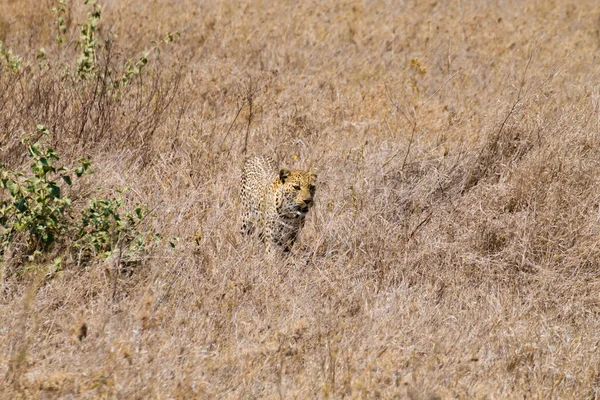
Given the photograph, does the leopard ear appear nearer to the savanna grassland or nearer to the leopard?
the leopard

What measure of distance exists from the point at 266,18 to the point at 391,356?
665 centimetres

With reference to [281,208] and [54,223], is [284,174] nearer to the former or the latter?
[281,208]

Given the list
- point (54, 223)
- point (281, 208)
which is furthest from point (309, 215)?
point (54, 223)

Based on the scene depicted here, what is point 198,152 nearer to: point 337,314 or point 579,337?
point 337,314

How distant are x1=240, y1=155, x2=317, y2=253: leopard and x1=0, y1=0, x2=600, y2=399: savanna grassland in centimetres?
15

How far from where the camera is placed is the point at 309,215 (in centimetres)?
741

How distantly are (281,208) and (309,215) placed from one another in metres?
0.46

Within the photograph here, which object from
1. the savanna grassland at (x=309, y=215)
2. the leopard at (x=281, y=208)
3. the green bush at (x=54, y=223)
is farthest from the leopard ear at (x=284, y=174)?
the green bush at (x=54, y=223)

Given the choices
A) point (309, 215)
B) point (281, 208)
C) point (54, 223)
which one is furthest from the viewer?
point (309, 215)

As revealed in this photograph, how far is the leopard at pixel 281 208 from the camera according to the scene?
22.7ft

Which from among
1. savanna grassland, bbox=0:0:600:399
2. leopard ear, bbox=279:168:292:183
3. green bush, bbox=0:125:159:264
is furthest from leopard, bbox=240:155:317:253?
green bush, bbox=0:125:159:264

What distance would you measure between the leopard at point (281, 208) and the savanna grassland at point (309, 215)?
15 centimetres

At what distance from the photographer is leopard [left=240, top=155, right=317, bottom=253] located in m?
6.91

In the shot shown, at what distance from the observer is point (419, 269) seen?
22.2ft
